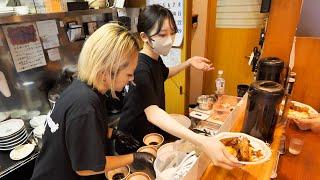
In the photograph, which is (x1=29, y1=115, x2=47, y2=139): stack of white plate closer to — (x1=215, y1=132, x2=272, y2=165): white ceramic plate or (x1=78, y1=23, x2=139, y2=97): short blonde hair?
(x1=78, y1=23, x2=139, y2=97): short blonde hair

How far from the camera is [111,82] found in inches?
36.8

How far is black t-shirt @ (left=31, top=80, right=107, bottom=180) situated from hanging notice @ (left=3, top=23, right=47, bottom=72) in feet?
3.45

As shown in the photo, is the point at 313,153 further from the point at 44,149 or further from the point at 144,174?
the point at 44,149

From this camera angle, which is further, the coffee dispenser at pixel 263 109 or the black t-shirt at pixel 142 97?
the black t-shirt at pixel 142 97

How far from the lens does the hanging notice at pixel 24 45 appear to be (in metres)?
1.69

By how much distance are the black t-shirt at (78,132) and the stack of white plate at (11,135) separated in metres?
0.76

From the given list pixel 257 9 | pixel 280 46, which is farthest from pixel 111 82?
pixel 257 9

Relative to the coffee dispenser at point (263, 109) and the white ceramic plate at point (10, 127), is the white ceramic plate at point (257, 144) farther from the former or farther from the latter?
the white ceramic plate at point (10, 127)

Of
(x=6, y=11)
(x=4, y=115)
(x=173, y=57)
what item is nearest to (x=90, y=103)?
(x=6, y=11)

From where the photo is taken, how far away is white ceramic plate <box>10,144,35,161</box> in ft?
4.89

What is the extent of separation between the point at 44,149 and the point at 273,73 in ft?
3.87

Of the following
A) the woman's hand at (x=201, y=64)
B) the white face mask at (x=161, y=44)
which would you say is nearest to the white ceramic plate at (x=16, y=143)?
the white face mask at (x=161, y=44)

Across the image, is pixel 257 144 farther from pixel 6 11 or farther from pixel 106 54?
pixel 6 11

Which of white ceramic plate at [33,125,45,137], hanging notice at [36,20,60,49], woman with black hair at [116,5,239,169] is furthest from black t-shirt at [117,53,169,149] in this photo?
hanging notice at [36,20,60,49]
